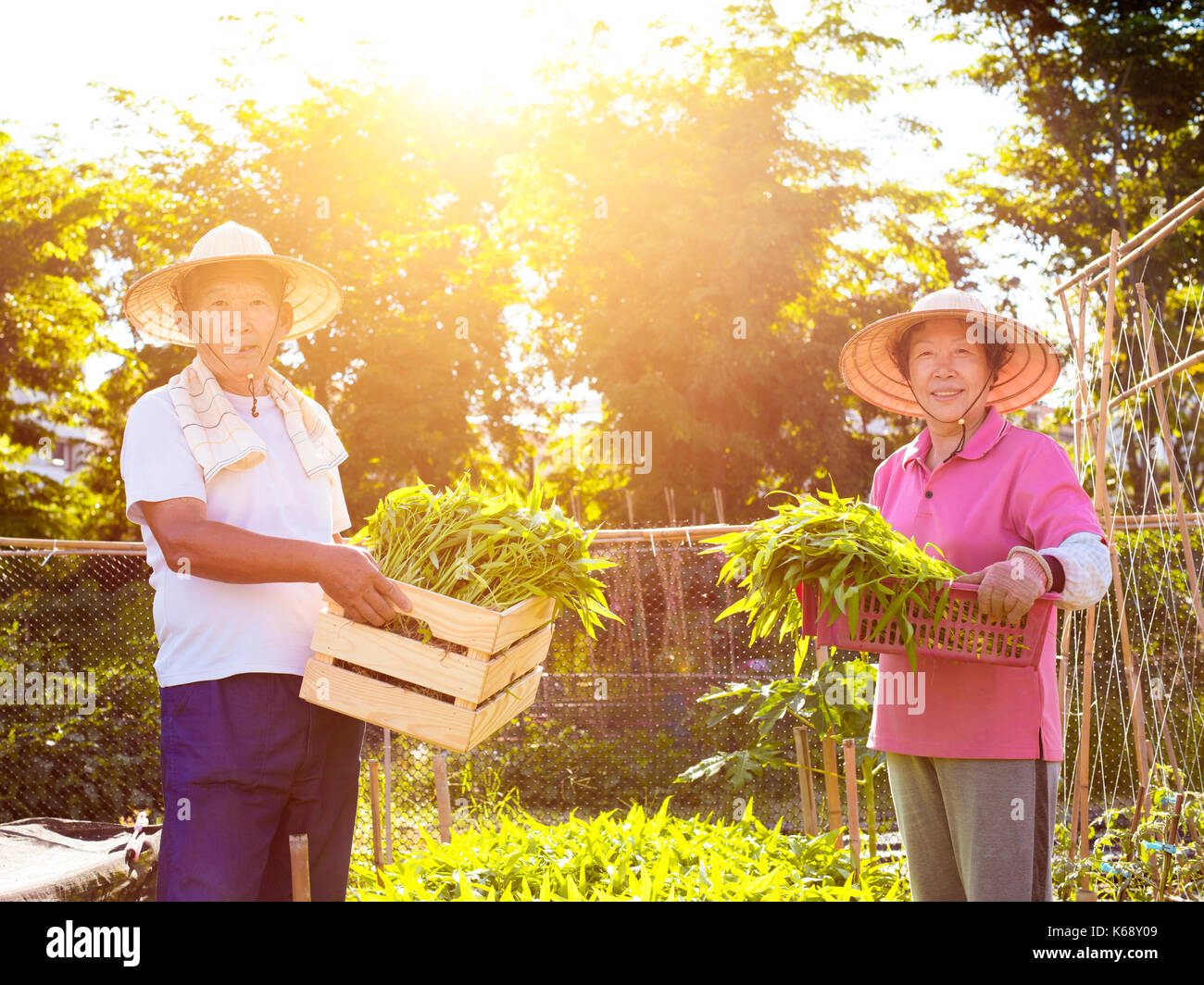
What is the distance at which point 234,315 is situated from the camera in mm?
2348

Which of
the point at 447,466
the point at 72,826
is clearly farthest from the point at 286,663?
the point at 447,466

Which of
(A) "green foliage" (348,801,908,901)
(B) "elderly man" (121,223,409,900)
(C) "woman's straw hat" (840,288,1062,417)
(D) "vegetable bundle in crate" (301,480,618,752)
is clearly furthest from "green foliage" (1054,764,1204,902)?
(B) "elderly man" (121,223,409,900)

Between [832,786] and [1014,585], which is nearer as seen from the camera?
[1014,585]

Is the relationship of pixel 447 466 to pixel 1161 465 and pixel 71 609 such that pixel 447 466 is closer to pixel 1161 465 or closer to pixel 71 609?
pixel 71 609

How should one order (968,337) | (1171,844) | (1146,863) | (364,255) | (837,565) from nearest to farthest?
(837,565) < (968,337) < (1171,844) < (1146,863) < (364,255)

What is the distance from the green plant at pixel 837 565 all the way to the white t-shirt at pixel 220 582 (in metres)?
0.97

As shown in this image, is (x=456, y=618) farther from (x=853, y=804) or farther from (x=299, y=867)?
(x=853, y=804)

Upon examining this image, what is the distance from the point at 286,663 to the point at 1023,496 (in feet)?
5.63

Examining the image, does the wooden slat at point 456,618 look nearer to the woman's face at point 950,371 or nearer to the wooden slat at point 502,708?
the wooden slat at point 502,708

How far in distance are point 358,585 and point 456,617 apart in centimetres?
21

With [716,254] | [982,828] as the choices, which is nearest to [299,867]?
[982,828]

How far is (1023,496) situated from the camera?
2.37m

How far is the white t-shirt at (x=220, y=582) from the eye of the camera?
6.95 feet

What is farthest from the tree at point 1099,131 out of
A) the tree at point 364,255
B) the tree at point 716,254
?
the tree at point 364,255
